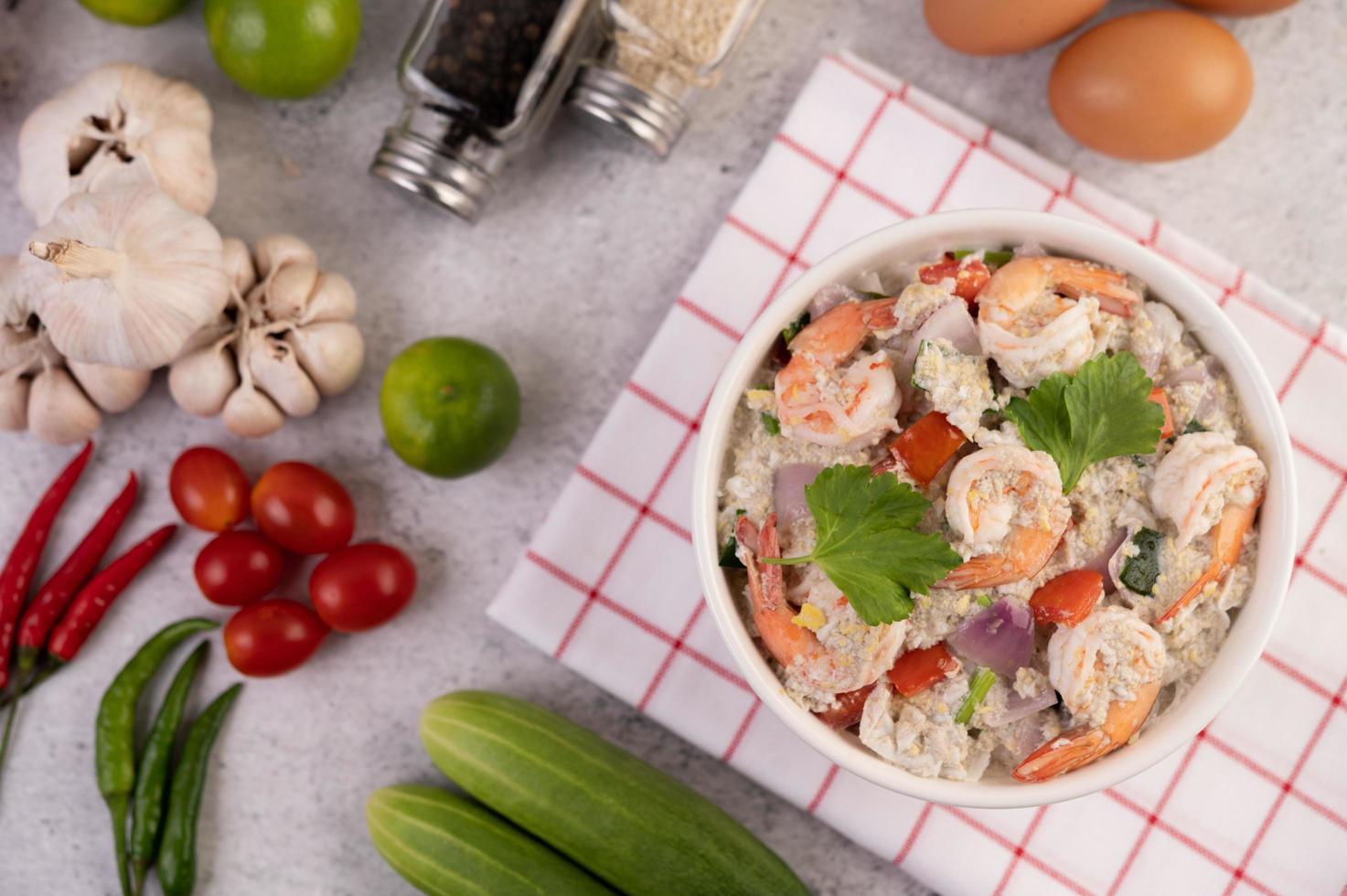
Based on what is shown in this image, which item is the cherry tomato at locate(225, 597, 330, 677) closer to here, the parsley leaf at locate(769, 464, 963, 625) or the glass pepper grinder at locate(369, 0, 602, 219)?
the glass pepper grinder at locate(369, 0, 602, 219)

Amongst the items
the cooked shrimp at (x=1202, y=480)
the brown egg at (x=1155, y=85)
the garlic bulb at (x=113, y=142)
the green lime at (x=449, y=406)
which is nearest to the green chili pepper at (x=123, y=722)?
the green lime at (x=449, y=406)

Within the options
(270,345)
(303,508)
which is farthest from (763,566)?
(270,345)

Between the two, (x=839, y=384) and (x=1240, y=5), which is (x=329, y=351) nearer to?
(x=839, y=384)

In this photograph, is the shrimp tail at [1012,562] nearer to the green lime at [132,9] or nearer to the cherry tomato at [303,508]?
the cherry tomato at [303,508]

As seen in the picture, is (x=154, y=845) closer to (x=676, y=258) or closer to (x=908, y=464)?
(x=676, y=258)

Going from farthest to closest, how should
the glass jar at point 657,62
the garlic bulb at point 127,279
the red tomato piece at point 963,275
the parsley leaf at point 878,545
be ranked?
the glass jar at point 657,62 → the garlic bulb at point 127,279 → the red tomato piece at point 963,275 → the parsley leaf at point 878,545

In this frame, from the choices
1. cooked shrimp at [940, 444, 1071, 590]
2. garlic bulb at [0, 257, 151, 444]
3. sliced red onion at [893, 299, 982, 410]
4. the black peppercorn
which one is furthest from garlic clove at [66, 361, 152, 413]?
cooked shrimp at [940, 444, 1071, 590]
